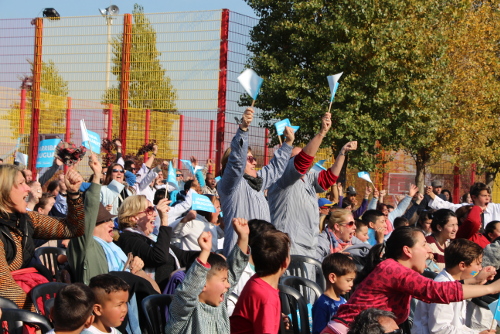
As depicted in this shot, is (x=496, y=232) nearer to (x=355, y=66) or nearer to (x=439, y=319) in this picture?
(x=439, y=319)

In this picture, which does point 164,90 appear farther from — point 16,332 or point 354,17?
point 16,332

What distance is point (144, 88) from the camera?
1686 cm

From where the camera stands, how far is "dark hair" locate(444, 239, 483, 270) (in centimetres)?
573

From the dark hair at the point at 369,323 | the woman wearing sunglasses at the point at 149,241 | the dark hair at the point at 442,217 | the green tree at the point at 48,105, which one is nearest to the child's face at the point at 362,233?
the dark hair at the point at 442,217

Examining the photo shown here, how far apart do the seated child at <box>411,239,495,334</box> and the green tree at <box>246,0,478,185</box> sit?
12407mm

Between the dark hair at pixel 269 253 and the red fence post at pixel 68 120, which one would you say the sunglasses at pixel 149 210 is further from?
the red fence post at pixel 68 120

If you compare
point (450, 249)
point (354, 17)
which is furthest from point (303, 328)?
point (354, 17)

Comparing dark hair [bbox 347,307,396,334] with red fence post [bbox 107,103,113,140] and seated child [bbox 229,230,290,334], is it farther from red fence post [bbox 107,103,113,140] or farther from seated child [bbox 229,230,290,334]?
red fence post [bbox 107,103,113,140]

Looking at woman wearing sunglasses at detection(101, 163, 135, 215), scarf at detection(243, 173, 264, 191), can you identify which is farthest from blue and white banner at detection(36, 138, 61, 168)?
scarf at detection(243, 173, 264, 191)

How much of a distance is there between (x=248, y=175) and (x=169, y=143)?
10548mm

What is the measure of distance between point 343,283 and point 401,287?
3.01ft

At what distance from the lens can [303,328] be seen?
16.7 ft

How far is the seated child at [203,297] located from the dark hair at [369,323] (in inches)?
37.2

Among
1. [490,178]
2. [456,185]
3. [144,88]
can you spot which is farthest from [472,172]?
[144,88]
